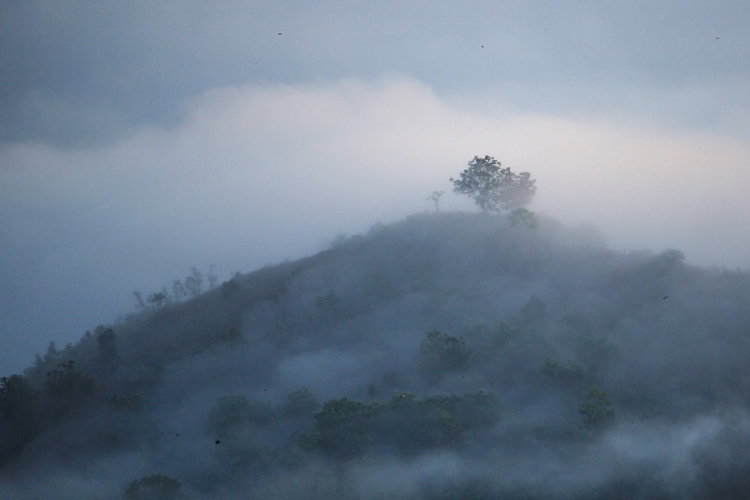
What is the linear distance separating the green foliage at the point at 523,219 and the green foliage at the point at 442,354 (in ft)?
153

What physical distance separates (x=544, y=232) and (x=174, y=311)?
88225 millimetres

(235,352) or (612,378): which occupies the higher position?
(235,352)

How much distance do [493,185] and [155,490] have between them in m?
104

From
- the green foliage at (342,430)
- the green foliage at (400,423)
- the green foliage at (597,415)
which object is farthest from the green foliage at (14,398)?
the green foliage at (597,415)

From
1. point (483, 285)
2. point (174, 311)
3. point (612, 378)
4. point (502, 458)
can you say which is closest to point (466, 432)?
point (502, 458)

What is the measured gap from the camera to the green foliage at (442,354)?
332 ft

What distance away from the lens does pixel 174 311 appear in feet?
458

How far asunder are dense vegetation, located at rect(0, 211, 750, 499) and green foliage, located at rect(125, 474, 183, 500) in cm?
17

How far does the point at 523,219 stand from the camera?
139375 millimetres

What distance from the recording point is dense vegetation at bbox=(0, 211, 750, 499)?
7794 centimetres

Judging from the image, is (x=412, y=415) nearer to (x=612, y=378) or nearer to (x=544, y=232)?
(x=612, y=378)

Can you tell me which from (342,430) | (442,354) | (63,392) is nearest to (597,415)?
(442,354)

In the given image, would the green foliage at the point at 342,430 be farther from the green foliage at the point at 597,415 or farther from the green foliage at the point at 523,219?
the green foliage at the point at 523,219

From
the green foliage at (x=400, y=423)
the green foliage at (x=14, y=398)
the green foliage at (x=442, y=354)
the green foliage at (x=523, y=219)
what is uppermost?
the green foliage at (x=523, y=219)
